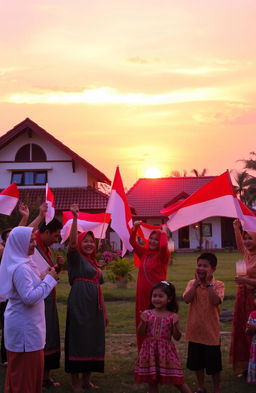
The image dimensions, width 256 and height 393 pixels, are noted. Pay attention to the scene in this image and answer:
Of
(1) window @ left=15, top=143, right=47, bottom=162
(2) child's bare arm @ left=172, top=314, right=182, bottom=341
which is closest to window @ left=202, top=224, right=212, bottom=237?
(1) window @ left=15, top=143, right=47, bottom=162

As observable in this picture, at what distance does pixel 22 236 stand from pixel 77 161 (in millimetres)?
27168

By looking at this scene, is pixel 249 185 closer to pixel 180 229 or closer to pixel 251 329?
pixel 180 229

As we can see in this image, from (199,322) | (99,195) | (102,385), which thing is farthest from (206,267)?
(99,195)

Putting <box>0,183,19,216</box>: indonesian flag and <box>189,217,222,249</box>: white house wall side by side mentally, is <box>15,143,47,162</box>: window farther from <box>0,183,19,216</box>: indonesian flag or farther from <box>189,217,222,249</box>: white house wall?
<box>0,183,19,216</box>: indonesian flag

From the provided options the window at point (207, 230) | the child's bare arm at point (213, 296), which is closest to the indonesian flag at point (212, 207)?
the child's bare arm at point (213, 296)

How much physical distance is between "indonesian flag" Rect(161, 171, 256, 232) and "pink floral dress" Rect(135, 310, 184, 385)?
1.63m

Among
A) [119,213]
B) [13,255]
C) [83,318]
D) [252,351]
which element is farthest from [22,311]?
[119,213]

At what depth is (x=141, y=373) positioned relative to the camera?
5.40m

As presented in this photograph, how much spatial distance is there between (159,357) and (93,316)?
49.4 inches

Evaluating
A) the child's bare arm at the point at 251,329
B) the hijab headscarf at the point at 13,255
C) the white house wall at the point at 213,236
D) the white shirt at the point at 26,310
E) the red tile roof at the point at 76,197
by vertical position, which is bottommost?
the child's bare arm at the point at 251,329

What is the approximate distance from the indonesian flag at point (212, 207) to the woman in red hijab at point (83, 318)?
1.17m

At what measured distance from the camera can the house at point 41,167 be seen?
104ft

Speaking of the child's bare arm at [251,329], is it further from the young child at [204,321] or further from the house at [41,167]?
the house at [41,167]

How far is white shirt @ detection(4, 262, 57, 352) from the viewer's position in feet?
15.4
